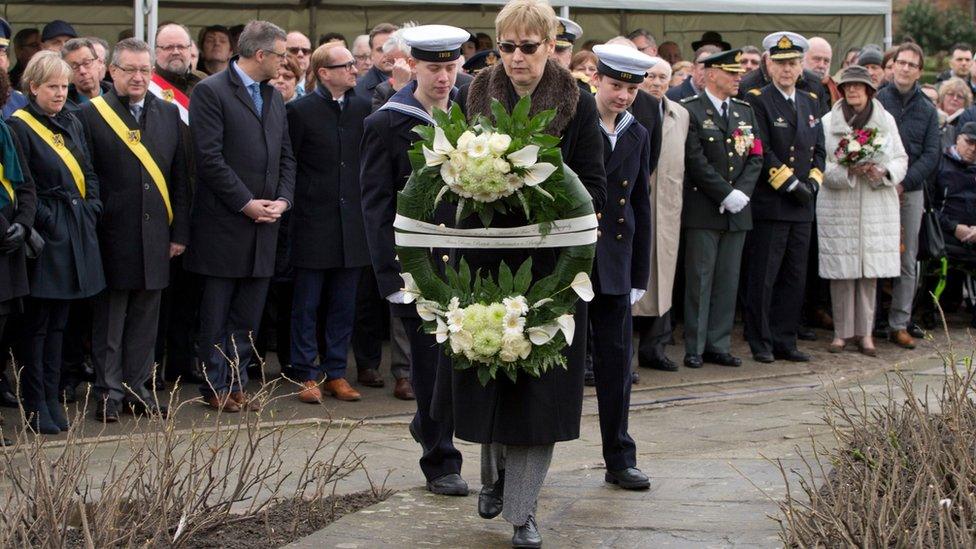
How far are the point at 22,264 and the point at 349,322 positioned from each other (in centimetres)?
235

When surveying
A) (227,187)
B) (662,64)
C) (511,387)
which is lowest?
(511,387)

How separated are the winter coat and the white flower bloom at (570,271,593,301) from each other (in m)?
6.41

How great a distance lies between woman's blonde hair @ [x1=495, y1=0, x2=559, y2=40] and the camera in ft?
19.4

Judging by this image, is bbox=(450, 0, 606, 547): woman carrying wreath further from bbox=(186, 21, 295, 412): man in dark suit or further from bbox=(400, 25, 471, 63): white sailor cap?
bbox=(186, 21, 295, 412): man in dark suit

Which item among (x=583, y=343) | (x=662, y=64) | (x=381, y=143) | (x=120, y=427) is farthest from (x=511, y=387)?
(x=662, y=64)

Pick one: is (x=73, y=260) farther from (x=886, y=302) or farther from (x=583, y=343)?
(x=886, y=302)

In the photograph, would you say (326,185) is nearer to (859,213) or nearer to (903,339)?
(859,213)

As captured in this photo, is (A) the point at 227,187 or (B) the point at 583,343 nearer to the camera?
(B) the point at 583,343

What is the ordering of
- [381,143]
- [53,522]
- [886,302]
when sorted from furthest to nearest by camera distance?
[886,302] → [381,143] → [53,522]

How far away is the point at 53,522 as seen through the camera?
16.1ft

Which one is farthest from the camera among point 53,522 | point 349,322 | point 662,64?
point 662,64

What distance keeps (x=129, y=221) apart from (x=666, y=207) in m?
4.03

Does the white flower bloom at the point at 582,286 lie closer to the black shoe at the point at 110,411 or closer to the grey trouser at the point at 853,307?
the black shoe at the point at 110,411

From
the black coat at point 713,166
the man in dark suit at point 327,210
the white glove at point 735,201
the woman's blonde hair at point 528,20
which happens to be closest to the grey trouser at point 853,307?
the black coat at point 713,166
